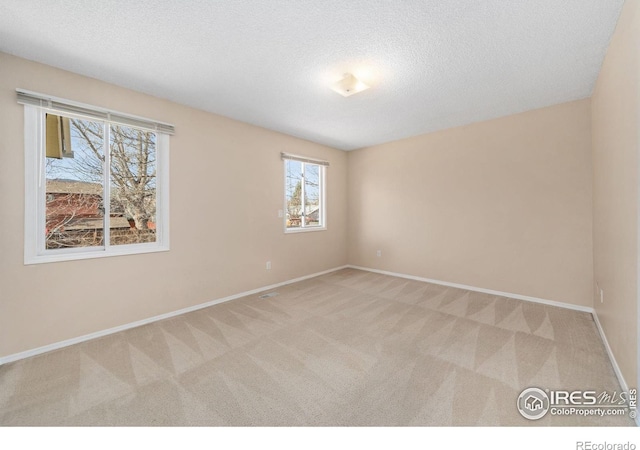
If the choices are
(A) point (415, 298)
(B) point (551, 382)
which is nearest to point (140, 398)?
(B) point (551, 382)

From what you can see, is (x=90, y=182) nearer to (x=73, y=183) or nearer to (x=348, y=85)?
(x=73, y=183)

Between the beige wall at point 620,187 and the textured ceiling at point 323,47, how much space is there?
289 mm

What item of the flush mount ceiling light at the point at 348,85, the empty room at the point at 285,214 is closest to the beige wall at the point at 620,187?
the empty room at the point at 285,214

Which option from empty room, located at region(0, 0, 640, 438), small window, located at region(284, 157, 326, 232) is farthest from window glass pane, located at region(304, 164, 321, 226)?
empty room, located at region(0, 0, 640, 438)

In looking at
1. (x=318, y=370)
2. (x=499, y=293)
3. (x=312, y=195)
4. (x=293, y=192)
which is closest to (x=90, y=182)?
(x=293, y=192)

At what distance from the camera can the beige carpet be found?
1474mm

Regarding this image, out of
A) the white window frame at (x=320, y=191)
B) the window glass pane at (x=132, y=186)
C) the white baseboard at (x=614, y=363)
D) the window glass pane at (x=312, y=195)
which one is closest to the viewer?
the white baseboard at (x=614, y=363)

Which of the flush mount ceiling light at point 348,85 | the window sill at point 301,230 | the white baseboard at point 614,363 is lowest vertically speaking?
the white baseboard at point 614,363

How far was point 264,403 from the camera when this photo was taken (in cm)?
156

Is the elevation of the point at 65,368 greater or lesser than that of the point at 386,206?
lesser

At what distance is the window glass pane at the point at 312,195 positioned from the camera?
474cm

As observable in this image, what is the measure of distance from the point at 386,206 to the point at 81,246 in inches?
171

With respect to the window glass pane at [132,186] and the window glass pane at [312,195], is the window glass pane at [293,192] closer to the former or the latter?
the window glass pane at [312,195]

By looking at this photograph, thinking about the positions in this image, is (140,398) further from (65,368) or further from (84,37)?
(84,37)
